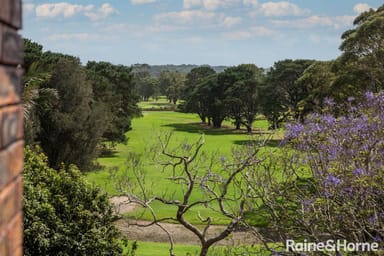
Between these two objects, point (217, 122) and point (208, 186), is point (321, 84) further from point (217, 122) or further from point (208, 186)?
point (217, 122)

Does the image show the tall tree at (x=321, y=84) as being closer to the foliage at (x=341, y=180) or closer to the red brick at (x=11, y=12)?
the foliage at (x=341, y=180)

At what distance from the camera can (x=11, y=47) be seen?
52.0 inches

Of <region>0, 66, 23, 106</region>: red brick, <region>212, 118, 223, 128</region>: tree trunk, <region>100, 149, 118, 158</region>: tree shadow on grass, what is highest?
<region>0, 66, 23, 106</region>: red brick

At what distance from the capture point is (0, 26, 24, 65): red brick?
1.26 meters

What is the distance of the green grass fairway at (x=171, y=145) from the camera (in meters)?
25.5

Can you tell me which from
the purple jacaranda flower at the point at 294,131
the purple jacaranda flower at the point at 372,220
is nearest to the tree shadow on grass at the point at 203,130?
the purple jacaranda flower at the point at 294,131

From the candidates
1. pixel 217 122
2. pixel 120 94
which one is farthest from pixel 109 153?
pixel 217 122

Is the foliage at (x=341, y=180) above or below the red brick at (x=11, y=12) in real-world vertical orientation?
below

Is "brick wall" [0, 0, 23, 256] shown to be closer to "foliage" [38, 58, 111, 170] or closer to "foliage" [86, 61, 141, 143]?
"foliage" [38, 58, 111, 170]

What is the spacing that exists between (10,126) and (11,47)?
22 cm

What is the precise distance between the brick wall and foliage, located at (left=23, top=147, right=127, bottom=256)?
9815mm

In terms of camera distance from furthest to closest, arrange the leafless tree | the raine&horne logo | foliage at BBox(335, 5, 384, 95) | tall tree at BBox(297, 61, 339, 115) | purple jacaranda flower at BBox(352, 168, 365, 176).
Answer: tall tree at BBox(297, 61, 339, 115)
foliage at BBox(335, 5, 384, 95)
the leafless tree
purple jacaranda flower at BBox(352, 168, 365, 176)
the raine&horne logo

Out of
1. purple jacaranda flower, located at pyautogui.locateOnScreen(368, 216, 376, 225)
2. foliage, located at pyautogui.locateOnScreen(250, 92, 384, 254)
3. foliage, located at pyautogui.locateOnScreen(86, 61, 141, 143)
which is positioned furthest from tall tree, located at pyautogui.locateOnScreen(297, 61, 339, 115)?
foliage, located at pyautogui.locateOnScreen(86, 61, 141, 143)

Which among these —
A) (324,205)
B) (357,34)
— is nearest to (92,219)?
(324,205)
